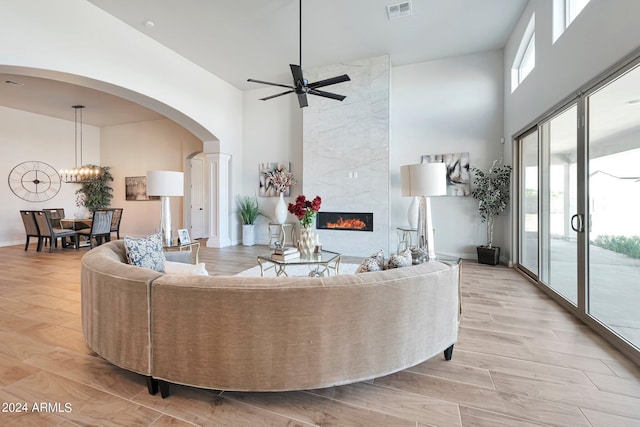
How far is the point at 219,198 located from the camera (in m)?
7.09

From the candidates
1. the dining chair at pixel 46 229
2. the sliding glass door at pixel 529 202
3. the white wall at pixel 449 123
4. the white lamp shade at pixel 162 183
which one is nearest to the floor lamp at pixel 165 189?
the white lamp shade at pixel 162 183

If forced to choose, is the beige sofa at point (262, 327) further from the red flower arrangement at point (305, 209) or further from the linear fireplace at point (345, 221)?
the linear fireplace at point (345, 221)

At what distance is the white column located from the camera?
700 cm

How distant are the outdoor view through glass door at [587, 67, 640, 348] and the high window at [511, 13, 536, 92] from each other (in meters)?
2.05

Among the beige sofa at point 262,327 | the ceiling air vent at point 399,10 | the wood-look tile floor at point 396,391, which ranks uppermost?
the ceiling air vent at point 399,10

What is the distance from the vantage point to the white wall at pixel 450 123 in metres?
5.62

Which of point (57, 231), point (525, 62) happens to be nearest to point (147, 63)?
point (57, 231)

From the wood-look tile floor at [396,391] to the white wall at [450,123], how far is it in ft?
10.4

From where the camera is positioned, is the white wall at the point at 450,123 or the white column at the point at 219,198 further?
the white column at the point at 219,198

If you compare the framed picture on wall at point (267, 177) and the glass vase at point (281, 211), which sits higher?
the framed picture on wall at point (267, 177)

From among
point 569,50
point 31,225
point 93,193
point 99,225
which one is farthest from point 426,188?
point 93,193

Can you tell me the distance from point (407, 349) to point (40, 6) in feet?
17.7

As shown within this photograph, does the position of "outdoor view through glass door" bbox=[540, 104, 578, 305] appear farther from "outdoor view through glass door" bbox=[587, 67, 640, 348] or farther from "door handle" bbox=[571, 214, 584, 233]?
"outdoor view through glass door" bbox=[587, 67, 640, 348]

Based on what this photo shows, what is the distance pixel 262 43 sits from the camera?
5.33m
